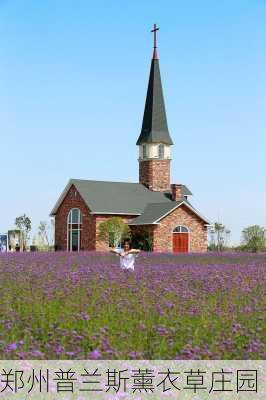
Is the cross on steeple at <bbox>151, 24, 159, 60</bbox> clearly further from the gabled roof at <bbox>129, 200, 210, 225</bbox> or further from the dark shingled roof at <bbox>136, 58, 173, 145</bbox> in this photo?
the gabled roof at <bbox>129, 200, 210, 225</bbox>

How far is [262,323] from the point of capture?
712 cm

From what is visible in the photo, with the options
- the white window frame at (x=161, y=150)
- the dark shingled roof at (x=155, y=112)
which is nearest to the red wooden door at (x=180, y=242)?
the white window frame at (x=161, y=150)

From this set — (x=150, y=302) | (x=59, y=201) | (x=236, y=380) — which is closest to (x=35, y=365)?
(x=236, y=380)

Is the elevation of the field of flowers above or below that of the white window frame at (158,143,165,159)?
below

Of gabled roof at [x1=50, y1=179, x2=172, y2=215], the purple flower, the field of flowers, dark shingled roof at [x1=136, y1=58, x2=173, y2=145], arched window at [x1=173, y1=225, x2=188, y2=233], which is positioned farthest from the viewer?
dark shingled roof at [x1=136, y1=58, x2=173, y2=145]

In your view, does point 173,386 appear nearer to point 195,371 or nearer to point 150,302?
point 195,371

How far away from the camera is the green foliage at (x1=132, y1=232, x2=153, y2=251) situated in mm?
41406

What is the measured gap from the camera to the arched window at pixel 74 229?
4347 centimetres

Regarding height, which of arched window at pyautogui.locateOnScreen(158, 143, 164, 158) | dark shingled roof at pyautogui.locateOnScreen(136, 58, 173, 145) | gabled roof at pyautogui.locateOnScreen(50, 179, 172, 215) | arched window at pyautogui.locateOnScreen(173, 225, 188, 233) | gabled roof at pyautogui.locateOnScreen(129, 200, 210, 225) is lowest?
arched window at pyautogui.locateOnScreen(173, 225, 188, 233)

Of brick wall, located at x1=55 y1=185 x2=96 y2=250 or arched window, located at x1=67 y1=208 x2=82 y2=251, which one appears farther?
arched window, located at x1=67 y1=208 x2=82 y2=251

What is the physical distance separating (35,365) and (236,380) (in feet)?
4.73

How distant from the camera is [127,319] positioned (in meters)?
7.21

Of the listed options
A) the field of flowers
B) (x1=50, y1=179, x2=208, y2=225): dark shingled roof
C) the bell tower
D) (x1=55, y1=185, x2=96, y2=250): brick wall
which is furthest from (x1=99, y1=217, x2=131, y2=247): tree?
the field of flowers

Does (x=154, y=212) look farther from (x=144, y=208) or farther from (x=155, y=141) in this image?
(x=155, y=141)
